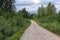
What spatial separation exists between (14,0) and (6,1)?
2.97m

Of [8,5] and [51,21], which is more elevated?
[8,5]

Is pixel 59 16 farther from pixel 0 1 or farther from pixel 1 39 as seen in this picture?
→ pixel 1 39

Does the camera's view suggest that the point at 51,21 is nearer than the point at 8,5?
Yes

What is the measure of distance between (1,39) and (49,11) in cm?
9476

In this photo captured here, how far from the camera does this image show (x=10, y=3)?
2635 inches

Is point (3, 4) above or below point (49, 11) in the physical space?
above

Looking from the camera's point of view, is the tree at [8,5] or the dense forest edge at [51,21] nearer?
the dense forest edge at [51,21]

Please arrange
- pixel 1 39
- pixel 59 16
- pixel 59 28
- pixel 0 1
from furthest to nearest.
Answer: pixel 0 1, pixel 59 16, pixel 59 28, pixel 1 39

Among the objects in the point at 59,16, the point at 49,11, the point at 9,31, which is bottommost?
the point at 49,11

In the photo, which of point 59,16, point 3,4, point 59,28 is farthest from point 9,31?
point 3,4

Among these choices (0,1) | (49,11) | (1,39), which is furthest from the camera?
(49,11)

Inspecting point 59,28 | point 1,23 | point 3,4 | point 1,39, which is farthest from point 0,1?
point 1,39

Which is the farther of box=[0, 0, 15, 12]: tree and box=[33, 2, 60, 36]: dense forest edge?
box=[0, 0, 15, 12]: tree

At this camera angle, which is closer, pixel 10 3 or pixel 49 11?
pixel 10 3
